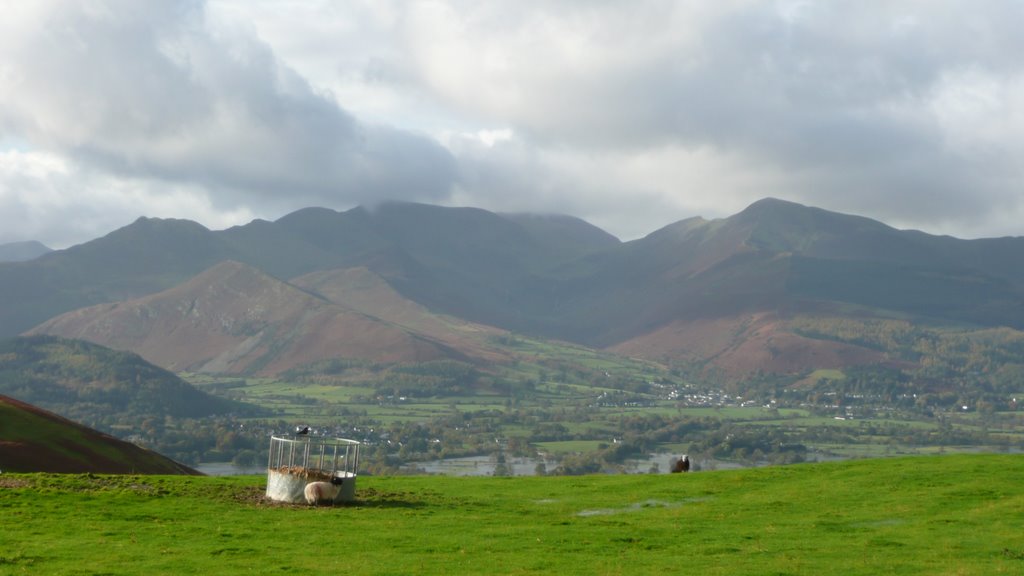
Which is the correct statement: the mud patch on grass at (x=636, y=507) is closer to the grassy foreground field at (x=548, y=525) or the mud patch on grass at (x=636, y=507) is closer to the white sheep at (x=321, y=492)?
the grassy foreground field at (x=548, y=525)

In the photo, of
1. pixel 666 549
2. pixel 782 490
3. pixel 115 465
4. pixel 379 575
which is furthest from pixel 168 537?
pixel 115 465

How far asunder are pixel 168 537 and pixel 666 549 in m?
17.6

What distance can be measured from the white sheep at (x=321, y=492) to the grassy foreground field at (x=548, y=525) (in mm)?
1030

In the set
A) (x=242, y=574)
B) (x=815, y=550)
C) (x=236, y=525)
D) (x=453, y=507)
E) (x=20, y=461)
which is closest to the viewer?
(x=242, y=574)

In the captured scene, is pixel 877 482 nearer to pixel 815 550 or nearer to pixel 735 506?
pixel 735 506

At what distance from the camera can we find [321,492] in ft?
152

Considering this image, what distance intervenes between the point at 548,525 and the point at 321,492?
1056 centimetres

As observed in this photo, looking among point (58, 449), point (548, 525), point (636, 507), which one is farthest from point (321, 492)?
point (58, 449)

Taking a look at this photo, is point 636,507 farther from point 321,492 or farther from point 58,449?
point 58,449

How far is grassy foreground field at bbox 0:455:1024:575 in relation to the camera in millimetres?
33844

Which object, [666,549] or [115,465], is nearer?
[666,549]

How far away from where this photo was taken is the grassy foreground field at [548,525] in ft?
111

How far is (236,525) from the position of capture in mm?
40469

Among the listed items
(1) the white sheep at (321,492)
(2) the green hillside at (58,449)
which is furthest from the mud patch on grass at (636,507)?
(2) the green hillside at (58,449)
